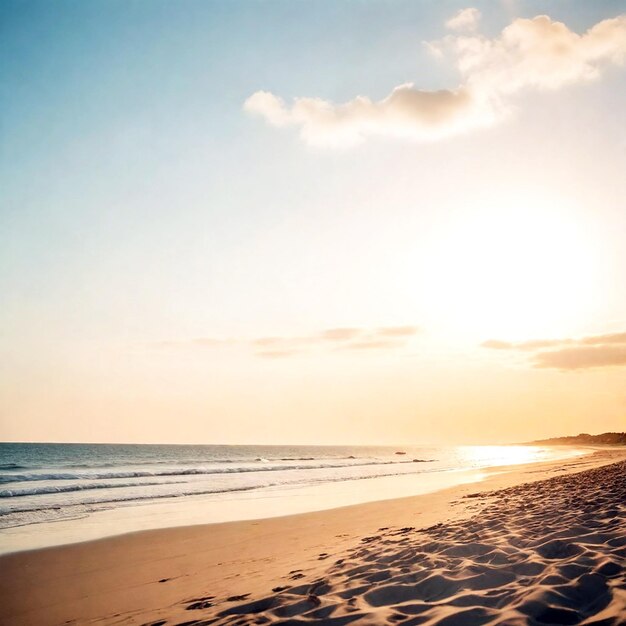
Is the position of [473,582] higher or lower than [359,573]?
higher

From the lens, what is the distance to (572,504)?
8.48 metres

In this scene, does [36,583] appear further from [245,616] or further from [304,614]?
[304,614]

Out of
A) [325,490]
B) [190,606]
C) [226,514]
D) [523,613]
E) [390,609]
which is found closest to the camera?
[523,613]

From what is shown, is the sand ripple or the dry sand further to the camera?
the dry sand

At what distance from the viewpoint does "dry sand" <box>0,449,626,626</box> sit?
159 inches

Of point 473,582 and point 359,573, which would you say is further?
point 359,573

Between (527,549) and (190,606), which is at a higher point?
(527,549)

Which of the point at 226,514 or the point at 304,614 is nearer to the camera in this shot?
the point at 304,614

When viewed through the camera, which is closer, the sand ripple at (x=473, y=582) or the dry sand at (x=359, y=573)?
the sand ripple at (x=473, y=582)

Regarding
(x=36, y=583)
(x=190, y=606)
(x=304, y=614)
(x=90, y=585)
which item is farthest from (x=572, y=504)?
(x=36, y=583)

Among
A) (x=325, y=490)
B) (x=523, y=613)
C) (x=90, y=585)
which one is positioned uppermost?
(x=523, y=613)

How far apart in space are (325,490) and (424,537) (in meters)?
13.4

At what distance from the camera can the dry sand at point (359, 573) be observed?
404 cm

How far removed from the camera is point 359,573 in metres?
5.60
